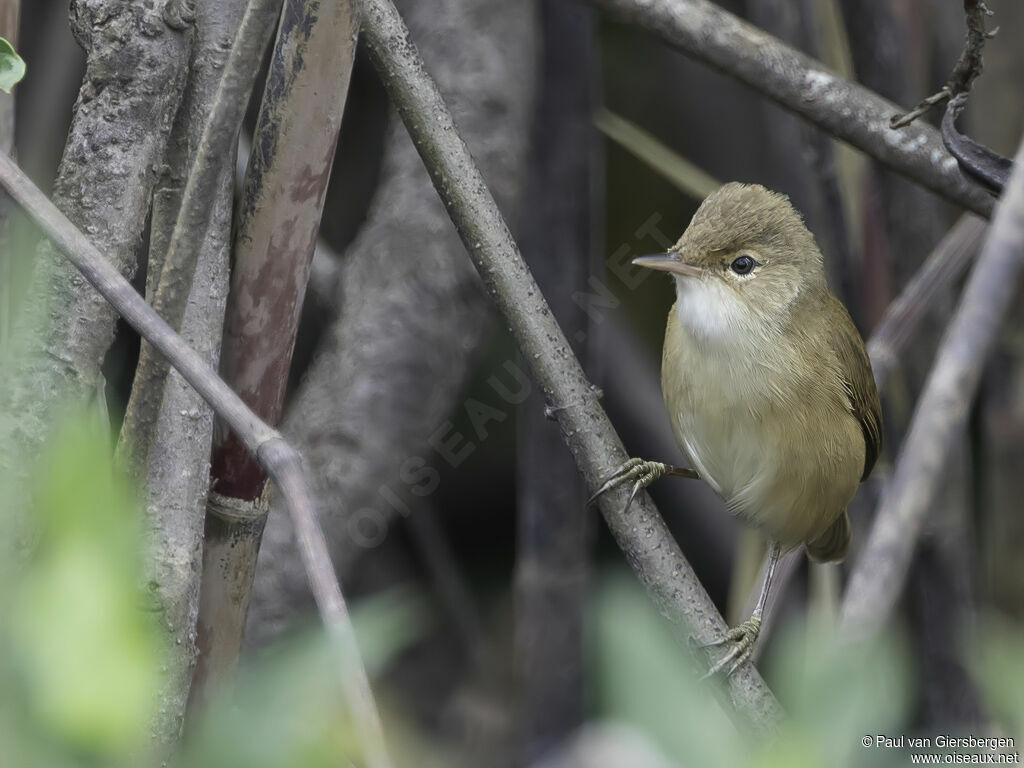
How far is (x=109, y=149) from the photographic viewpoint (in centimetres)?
165

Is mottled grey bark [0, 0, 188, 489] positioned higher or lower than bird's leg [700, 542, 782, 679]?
higher

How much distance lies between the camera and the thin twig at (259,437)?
0.85 meters

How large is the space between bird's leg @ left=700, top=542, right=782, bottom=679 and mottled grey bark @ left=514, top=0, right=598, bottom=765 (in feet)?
2.06

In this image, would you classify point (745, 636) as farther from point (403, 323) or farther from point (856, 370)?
point (403, 323)

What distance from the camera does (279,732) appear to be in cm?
91

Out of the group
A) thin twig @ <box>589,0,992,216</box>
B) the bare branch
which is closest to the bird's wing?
thin twig @ <box>589,0,992,216</box>

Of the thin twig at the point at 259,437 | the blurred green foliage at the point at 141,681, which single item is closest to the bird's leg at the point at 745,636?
the blurred green foliage at the point at 141,681

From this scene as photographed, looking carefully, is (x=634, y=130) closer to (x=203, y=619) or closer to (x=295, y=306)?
(x=295, y=306)

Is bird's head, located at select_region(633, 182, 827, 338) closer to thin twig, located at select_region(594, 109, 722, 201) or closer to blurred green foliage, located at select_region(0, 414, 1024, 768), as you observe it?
thin twig, located at select_region(594, 109, 722, 201)

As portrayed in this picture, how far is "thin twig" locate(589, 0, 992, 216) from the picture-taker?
2.11 meters

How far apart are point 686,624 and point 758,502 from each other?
98cm

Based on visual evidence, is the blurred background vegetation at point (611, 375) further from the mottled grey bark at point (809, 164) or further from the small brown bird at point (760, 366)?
the small brown bird at point (760, 366)

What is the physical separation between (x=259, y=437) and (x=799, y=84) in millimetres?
1455

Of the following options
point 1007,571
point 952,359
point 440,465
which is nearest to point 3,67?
point 952,359
